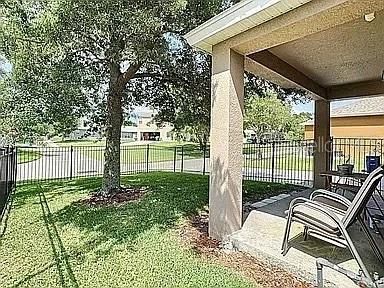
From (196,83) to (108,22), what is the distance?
325 cm

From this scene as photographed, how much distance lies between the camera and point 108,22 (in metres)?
4.94

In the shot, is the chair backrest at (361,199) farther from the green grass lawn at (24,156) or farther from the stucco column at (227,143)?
the green grass lawn at (24,156)

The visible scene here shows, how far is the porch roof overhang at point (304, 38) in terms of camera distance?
364 cm

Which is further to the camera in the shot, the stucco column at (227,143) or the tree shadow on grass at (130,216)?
the tree shadow on grass at (130,216)

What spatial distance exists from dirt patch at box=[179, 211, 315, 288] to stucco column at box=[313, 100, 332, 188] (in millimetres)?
4760

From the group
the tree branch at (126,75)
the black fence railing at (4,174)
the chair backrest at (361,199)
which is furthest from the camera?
the tree branch at (126,75)

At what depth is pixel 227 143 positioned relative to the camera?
4.73 meters

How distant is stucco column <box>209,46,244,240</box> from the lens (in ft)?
15.6

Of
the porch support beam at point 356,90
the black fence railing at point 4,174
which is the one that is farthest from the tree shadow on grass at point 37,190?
the porch support beam at point 356,90

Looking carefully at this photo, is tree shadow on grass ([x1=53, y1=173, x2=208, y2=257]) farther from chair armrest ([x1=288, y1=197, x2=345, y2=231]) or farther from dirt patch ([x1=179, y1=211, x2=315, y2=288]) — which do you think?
chair armrest ([x1=288, y1=197, x2=345, y2=231])

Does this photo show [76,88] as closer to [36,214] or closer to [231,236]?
[36,214]

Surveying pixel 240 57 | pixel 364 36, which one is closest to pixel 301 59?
pixel 364 36

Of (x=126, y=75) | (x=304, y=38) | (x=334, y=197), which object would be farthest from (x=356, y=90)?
(x=126, y=75)

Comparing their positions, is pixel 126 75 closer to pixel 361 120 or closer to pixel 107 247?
pixel 107 247
